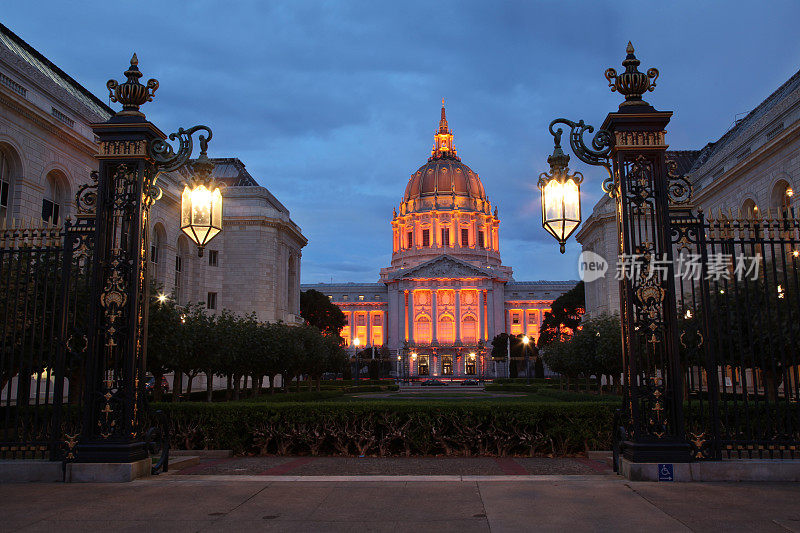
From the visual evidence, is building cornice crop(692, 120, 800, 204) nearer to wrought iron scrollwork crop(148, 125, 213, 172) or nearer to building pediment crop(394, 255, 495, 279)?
wrought iron scrollwork crop(148, 125, 213, 172)

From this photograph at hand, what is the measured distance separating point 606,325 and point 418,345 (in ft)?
269

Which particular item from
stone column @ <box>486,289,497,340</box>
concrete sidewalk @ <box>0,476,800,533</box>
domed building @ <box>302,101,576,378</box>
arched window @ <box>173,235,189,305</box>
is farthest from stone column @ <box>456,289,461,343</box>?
concrete sidewalk @ <box>0,476,800,533</box>

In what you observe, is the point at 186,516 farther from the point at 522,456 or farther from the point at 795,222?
the point at 795,222

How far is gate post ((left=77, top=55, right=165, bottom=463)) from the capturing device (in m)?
10.0

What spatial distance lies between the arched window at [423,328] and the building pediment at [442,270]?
7744 millimetres

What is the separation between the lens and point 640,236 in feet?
33.4

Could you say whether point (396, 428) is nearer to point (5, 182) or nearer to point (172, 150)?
point (172, 150)

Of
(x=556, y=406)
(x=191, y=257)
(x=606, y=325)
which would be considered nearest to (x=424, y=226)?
(x=191, y=257)

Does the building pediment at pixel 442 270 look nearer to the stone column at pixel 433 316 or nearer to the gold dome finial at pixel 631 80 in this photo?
the stone column at pixel 433 316

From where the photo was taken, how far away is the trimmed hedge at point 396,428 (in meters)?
13.8

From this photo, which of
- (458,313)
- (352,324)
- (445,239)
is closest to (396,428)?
(458,313)

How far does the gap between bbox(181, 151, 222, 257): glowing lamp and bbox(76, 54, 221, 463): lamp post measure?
53mm

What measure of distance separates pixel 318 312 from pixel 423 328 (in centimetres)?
3352

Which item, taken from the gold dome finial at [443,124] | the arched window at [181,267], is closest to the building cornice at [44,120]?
the arched window at [181,267]
